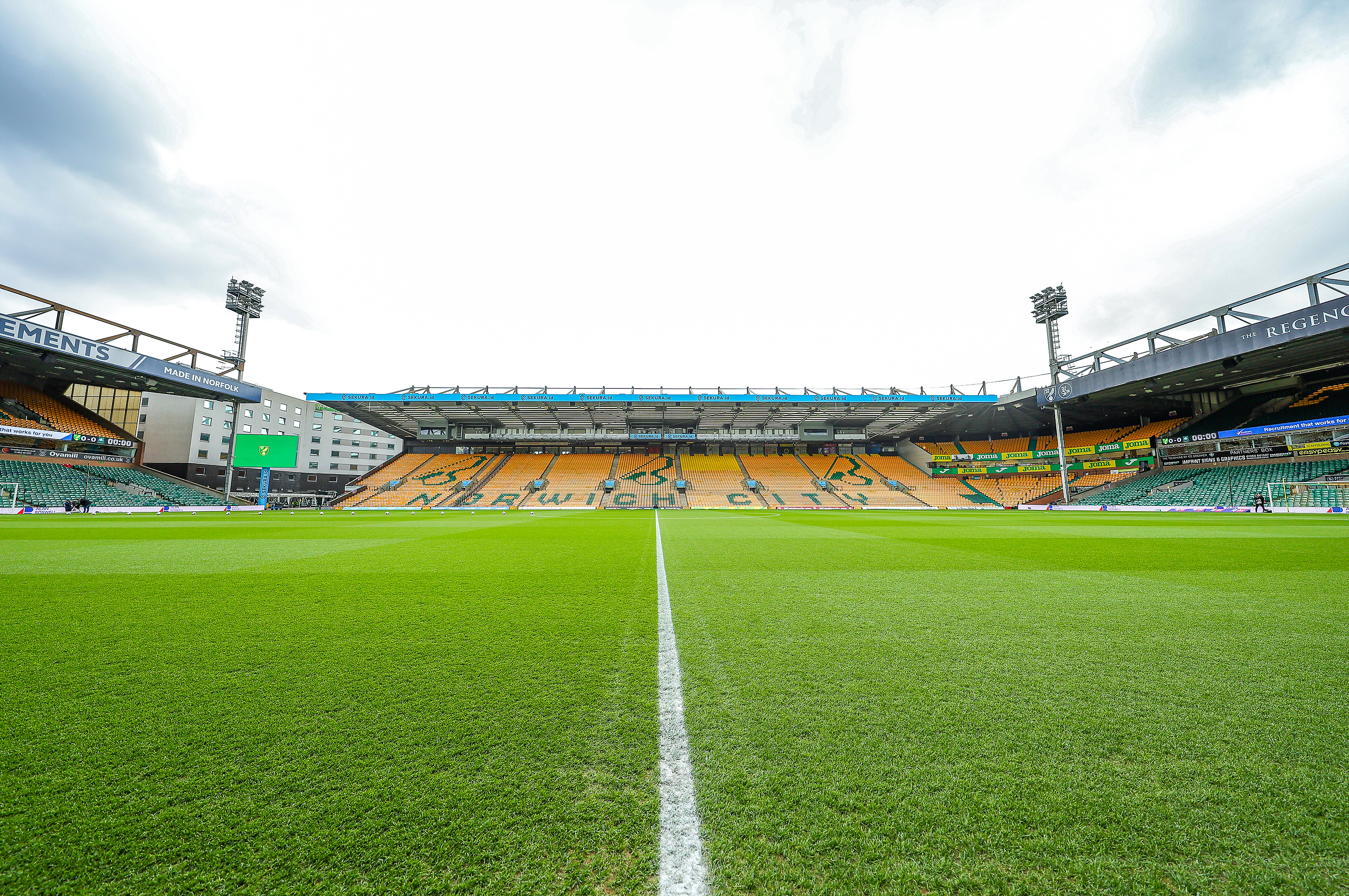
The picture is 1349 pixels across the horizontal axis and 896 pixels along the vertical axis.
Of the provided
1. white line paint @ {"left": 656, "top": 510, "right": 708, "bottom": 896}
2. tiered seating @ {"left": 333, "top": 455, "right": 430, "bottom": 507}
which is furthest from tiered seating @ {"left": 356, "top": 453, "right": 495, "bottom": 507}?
white line paint @ {"left": 656, "top": 510, "right": 708, "bottom": 896}

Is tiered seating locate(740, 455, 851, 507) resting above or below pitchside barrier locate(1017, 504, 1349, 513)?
above

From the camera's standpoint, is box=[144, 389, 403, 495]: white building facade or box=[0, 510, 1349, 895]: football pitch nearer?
box=[0, 510, 1349, 895]: football pitch

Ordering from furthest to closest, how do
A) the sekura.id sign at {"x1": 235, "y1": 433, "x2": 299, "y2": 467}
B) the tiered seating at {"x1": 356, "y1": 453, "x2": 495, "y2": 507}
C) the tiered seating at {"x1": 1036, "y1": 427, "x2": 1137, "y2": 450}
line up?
the tiered seating at {"x1": 356, "y1": 453, "x2": 495, "y2": 507} < the tiered seating at {"x1": 1036, "y1": 427, "x2": 1137, "y2": 450} < the sekura.id sign at {"x1": 235, "y1": 433, "x2": 299, "y2": 467}

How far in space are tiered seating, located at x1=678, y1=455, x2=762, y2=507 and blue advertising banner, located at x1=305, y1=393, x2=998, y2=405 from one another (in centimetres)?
695

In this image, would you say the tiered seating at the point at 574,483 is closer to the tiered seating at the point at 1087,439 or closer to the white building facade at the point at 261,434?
the white building facade at the point at 261,434

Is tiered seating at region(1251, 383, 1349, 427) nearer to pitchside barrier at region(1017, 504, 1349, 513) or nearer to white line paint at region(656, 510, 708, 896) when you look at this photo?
pitchside barrier at region(1017, 504, 1349, 513)

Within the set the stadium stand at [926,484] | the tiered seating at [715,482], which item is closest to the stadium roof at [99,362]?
the tiered seating at [715,482]

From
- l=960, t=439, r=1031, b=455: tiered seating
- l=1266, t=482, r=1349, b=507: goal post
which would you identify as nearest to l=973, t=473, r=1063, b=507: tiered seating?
l=960, t=439, r=1031, b=455: tiered seating

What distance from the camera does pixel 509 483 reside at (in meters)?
40.4

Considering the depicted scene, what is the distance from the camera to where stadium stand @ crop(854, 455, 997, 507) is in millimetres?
37219

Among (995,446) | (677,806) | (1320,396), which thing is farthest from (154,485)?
(1320,396)

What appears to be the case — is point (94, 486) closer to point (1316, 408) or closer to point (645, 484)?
point (645, 484)

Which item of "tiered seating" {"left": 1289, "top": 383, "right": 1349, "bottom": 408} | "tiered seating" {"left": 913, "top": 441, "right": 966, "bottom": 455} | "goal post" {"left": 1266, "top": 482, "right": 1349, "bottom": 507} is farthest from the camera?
"tiered seating" {"left": 913, "top": 441, "right": 966, "bottom": 455}

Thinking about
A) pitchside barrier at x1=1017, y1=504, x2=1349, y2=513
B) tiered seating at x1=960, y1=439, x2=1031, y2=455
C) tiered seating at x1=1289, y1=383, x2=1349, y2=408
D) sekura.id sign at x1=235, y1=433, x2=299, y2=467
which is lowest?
pitchside barrier at x1=1017, y1=504, x2=1349, y2=513
